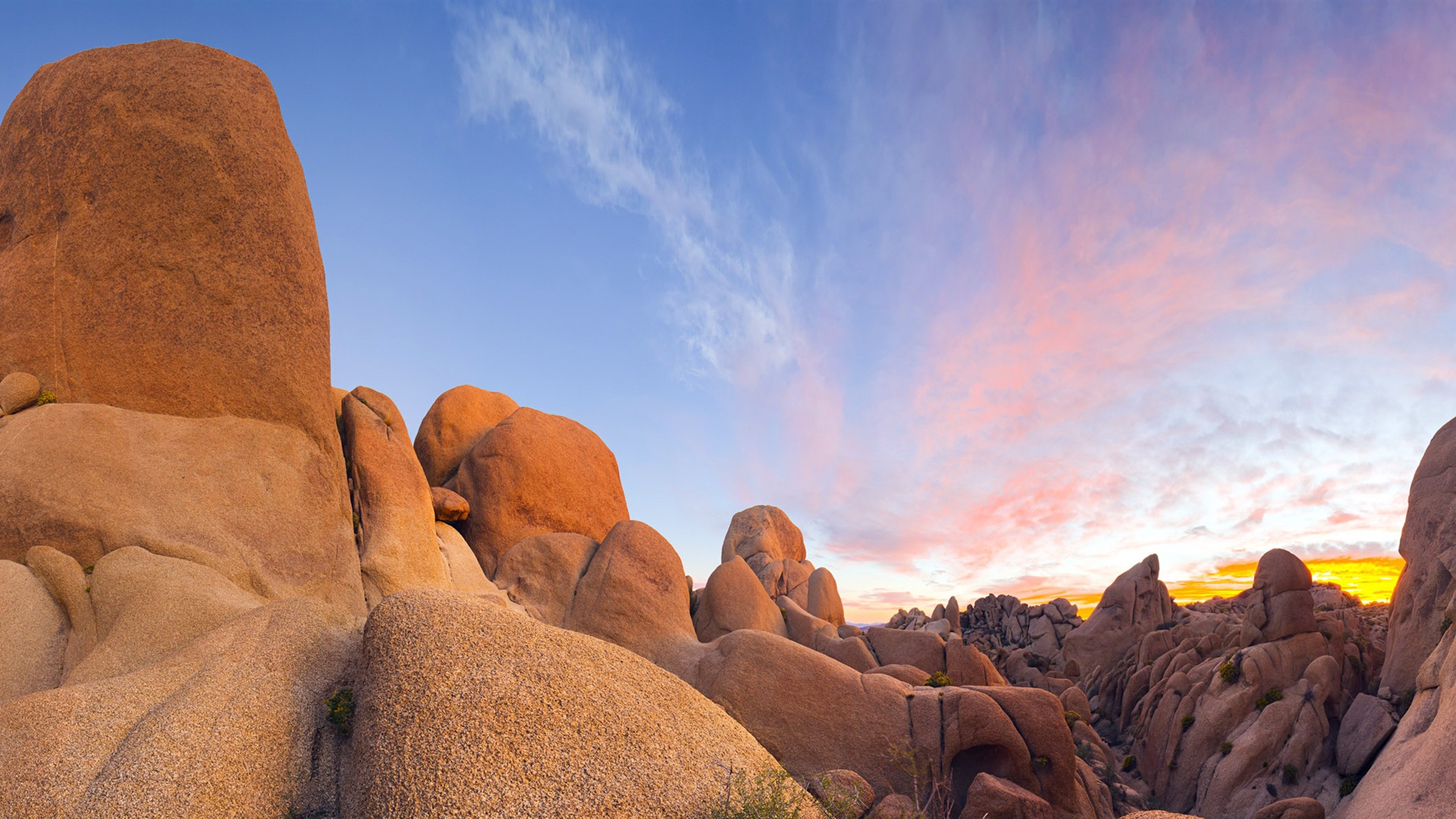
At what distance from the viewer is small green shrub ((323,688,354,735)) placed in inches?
496

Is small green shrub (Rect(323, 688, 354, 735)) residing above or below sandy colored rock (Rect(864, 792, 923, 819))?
above

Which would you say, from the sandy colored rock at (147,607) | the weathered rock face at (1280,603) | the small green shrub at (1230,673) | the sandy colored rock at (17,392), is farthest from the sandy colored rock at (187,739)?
the weathered rock face at (1280,603)

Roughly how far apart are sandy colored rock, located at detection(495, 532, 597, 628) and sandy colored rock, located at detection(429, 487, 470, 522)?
9.04 feet

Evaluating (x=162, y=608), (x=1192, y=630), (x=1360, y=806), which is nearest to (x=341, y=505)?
(x=162, y=608)

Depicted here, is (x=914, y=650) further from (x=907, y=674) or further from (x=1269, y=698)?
(x=1269, y=698)

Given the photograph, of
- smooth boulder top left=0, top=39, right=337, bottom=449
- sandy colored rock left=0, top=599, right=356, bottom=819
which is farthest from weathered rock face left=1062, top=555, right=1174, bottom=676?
sandy colored rock left=0, top=599, right=356, bottom=819

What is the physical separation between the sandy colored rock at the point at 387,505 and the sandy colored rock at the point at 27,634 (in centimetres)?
836

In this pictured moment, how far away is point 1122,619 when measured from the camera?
52.3 metres

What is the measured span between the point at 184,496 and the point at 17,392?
5813 millimetres

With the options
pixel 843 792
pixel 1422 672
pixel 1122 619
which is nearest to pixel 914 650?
pixel 1422 672

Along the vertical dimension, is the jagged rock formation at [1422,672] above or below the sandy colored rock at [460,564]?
below

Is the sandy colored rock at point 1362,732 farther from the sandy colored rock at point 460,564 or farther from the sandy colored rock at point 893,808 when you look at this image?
the sandy colored rock at point 460,564

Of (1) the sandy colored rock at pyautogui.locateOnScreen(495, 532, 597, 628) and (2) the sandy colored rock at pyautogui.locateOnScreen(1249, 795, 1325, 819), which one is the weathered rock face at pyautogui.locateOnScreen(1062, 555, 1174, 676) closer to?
(2) the sandy colored rock at pyautogui.locateOnScreen(1249, 795, 1325, 819)

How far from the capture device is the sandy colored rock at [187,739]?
1043cm
